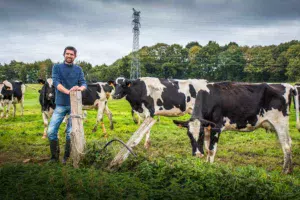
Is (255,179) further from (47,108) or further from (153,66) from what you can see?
(153,66)

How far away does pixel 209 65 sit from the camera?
8388 centimetres

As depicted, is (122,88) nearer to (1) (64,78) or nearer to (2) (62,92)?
(1) (64,78)

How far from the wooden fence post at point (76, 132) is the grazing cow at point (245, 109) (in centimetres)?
306

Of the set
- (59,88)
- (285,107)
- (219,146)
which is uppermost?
(59,88)

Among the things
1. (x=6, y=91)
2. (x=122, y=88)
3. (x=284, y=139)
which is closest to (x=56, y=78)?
(x=122, y=88)

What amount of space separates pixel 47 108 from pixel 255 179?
948 centimetres

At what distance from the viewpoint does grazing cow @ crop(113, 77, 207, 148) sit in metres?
10.9

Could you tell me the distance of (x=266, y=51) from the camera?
2970 inches

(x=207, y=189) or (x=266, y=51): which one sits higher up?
(x=266, y=51)

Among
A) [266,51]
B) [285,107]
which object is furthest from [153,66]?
[285,107]

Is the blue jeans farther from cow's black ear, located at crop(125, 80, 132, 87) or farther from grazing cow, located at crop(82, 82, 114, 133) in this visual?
grazing cow, located at crop(82, 82, 114, 133)

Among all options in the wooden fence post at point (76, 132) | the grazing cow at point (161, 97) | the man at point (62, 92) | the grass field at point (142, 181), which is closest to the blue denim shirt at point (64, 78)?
the man at point (62, 92)

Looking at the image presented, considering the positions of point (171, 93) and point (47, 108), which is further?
point (47, 108)

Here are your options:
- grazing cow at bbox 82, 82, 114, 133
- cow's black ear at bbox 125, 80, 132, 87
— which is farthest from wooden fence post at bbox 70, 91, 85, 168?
grazing cow at bbox 82, 82, 114, 133
